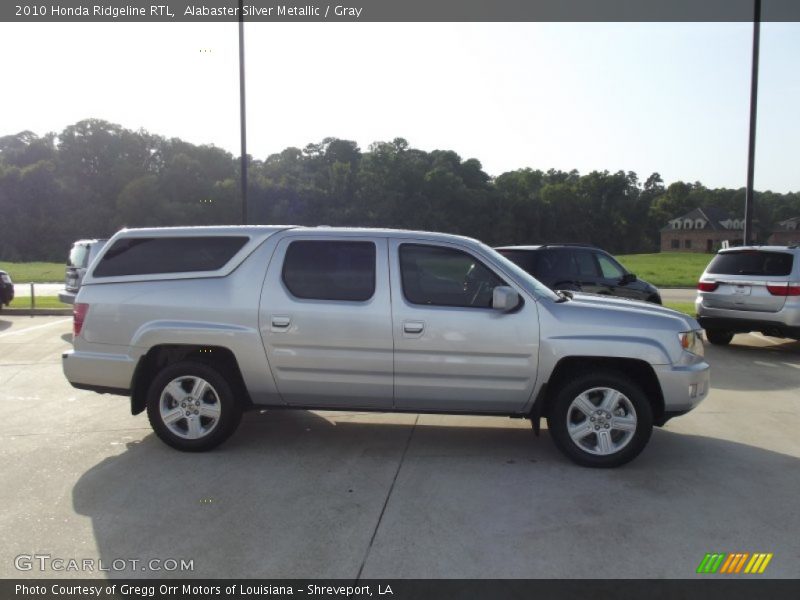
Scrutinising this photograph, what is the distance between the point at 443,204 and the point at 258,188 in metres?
24.1

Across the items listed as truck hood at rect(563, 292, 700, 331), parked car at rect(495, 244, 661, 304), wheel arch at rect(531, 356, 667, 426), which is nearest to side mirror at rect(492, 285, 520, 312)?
truck hood at rect(563, 292, 700, 331)

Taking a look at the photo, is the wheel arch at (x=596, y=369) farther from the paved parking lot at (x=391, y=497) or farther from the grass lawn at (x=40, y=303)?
the grass lawn at (x=40, y=303)

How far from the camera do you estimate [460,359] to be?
4.93 m

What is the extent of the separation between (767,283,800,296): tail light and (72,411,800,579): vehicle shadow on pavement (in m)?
4.95

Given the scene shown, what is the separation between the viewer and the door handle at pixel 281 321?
5035 millimetres

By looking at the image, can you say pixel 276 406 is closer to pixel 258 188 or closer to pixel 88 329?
pixel 88 329

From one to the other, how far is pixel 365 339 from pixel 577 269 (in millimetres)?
6508

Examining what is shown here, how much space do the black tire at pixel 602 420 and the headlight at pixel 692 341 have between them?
0.52 metres

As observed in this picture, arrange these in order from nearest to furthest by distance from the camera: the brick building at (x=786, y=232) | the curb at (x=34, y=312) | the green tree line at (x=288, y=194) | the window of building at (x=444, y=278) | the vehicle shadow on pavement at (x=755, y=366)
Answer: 1. the window of building at (x=444, y=278)
2. the vehicle shadow on pavement at (x=755, y=366)
3. the curb at (x=34, y=312)
4. the green tree line at (x=288, y=194)
5. the brick building at (x=786, y=232)

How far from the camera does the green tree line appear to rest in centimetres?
7094

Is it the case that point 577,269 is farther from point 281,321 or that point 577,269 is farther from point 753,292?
point 281,321

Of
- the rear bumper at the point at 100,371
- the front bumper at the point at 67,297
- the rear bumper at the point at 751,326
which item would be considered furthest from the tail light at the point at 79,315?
the rear bumper at the point at 751,326

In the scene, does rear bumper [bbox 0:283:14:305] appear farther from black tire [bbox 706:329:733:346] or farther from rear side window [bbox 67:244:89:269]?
black tire [bbox 706:329:733:346]

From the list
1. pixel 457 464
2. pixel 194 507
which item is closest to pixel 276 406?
pixel 194 507
